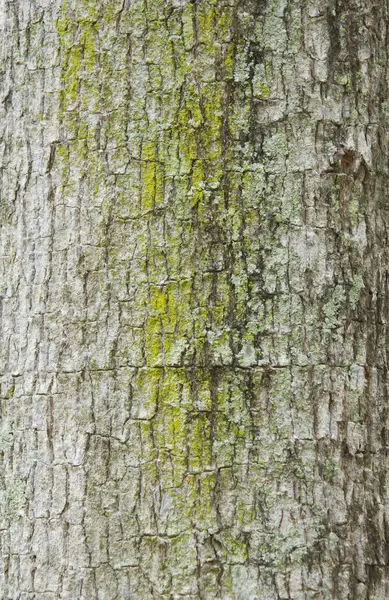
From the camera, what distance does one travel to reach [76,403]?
1.79m

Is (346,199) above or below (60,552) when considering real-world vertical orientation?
above

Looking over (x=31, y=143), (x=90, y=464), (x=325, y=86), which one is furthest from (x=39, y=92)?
(x=90, y=464)

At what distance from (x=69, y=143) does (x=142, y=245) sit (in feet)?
0.93

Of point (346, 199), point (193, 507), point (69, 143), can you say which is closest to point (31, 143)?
point (69, 143)

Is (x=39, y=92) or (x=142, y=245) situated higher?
(x=39, y=92)

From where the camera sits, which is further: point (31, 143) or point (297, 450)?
point (31, 143)

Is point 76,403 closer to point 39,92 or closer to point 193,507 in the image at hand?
point 193,507

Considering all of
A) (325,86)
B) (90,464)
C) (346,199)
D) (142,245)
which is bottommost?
(90,464)

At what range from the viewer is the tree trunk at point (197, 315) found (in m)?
1.73

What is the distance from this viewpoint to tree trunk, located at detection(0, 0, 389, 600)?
1729mm

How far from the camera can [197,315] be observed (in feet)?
5.76

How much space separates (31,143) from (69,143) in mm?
107

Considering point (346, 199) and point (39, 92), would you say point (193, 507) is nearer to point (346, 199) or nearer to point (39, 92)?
point (346, 199)

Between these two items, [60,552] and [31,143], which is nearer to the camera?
[60,552]
